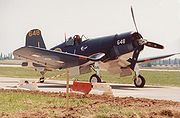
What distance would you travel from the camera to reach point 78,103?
11.9 metres

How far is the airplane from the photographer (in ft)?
77.8

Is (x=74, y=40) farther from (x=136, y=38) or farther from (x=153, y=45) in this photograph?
(x=153, y=45)

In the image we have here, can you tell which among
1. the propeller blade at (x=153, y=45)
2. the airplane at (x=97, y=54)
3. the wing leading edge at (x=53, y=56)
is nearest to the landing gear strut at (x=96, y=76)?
the airplane at (x=97, y=54)

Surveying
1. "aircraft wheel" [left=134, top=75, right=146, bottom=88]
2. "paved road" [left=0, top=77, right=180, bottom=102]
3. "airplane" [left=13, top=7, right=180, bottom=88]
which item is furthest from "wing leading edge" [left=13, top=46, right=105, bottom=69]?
"aircraft wheel" [left=134, top=75, right=146, bottom=88]

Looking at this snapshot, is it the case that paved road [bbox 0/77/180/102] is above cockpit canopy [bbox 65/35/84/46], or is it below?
below

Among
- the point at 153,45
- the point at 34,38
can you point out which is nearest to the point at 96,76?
the point at 153,45

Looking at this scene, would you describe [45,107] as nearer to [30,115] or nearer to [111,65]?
[30,115]

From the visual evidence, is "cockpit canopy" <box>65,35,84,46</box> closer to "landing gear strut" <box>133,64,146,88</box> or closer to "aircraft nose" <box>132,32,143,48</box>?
"aircraft nose" <box>132,32,143,48</box>

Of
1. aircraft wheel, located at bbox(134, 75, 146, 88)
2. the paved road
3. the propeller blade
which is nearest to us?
the paved road

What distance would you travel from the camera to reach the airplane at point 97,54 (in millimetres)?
23703

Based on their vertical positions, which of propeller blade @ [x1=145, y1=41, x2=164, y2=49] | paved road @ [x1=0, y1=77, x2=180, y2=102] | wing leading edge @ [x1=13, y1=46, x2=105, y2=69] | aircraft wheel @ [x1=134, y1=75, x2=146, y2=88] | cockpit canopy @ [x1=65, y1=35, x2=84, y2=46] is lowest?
paved road @ [x1=0, y1=77, x2=180, y2=102]

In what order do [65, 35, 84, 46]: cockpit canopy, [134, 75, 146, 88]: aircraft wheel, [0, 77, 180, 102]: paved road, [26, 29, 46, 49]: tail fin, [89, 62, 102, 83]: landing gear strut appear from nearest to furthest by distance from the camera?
[0, 77, 180, 102]: paved road, [89, 62, 102, 83]: landing gear strut, [134, 75, 146, 88]: aircraft wheel, [65, 35, 84, 46]: cockpit canopy, [26, 29, 46, 49]: tail fin

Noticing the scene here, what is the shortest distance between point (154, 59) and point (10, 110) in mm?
19157

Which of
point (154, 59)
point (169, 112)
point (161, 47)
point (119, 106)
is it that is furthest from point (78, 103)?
point (154, 59)
